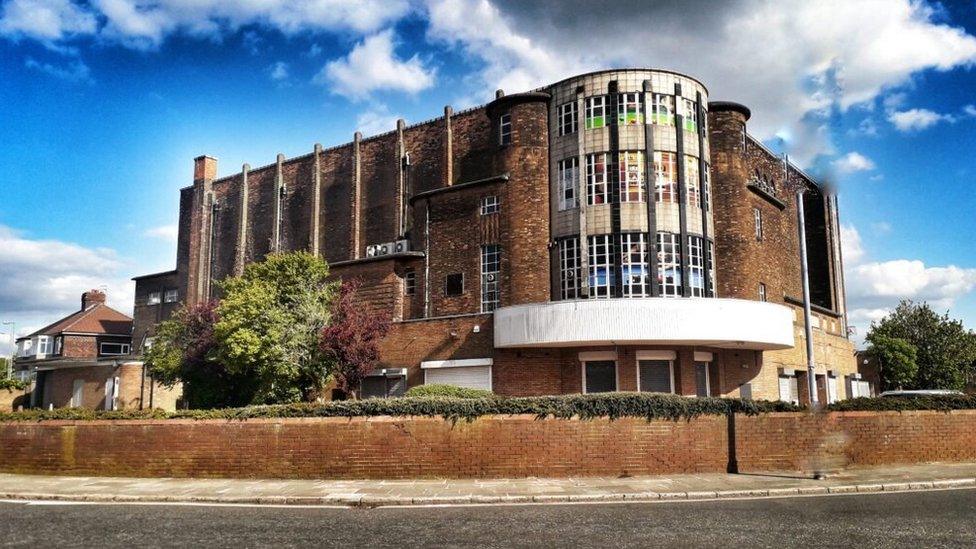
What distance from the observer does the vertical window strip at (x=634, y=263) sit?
2973 cm

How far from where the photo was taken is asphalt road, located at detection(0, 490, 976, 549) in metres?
9.98

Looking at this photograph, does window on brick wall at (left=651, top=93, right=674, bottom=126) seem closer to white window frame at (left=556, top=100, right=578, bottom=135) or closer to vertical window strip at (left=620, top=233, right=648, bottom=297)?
white window frame at (left=556, top=100, right=578, bottom=135)

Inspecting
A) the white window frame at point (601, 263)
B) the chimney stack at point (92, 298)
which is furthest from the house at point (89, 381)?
the white window frame at point (601, 263)

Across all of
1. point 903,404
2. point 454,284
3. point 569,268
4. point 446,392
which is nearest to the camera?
point 903,404

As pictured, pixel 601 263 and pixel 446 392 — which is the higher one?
pixel 601 263

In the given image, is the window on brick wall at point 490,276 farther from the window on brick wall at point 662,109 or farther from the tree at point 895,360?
the tree at point 895,360

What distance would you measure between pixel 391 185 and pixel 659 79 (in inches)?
649

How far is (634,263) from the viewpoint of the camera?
30094 mm

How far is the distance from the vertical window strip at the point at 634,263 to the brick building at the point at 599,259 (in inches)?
1.7

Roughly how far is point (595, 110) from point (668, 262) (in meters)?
7.18

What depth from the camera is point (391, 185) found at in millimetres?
41594

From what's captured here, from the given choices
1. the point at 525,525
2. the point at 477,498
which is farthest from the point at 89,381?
the point at 525,525

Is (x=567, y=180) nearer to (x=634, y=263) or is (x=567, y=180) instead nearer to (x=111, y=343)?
(x=634, y=263)

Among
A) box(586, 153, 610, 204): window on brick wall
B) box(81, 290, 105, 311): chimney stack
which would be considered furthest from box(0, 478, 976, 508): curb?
box(81, 290, 105, 311): chimney stack
